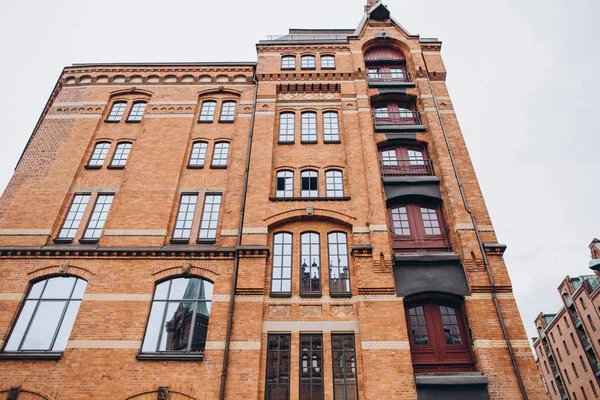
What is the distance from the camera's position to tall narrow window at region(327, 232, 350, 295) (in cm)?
1290

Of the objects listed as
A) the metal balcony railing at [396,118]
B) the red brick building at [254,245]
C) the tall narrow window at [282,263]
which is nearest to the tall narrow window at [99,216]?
the red brick building at [254,245]

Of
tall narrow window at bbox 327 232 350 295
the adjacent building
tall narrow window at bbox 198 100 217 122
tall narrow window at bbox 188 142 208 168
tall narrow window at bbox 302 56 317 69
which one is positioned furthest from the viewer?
the adjacent building

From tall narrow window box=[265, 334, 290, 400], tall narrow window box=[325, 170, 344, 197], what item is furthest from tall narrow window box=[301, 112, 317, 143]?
tall narrow window box=[265, 334, 290, 400]

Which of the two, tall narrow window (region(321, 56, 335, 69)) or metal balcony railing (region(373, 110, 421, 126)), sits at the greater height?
tall narrow window (region(321, 56, 335, 69))

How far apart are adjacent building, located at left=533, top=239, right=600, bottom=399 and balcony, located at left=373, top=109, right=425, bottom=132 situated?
65.4 ft

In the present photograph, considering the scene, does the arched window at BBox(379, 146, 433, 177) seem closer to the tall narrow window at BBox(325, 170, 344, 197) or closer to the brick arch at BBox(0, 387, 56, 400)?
the tall narrow window at BBox(325, 170, 344, 197)

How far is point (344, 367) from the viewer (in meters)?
11.4

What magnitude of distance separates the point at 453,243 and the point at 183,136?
12087 mm

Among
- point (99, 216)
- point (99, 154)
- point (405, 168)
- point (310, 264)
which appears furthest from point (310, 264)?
point (99, 154)

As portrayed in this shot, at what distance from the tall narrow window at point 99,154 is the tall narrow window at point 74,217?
5.45 ft

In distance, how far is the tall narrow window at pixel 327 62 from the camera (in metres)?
19.7

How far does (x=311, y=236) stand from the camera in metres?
14.1

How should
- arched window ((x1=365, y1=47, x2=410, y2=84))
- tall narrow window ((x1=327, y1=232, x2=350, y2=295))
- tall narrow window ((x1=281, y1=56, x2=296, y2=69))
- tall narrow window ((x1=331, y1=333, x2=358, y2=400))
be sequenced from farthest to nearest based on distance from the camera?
1. tall narrow window ((x1=281, y1=56, x2=296, y2=69))
2. arched window ((x1=365, y1=47, x2=410, y2=84))
3. tall narrow window ((x1=327, y1=232, x2=350, y2=295))
4. tall narrow window ((x1=331, y1=333, x2=358, y2=400))

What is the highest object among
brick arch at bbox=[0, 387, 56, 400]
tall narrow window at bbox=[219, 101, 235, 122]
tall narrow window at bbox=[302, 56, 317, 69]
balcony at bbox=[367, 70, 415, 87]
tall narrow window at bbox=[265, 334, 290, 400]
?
tall narrow window at bbox=[302, 56, 317, 69]
